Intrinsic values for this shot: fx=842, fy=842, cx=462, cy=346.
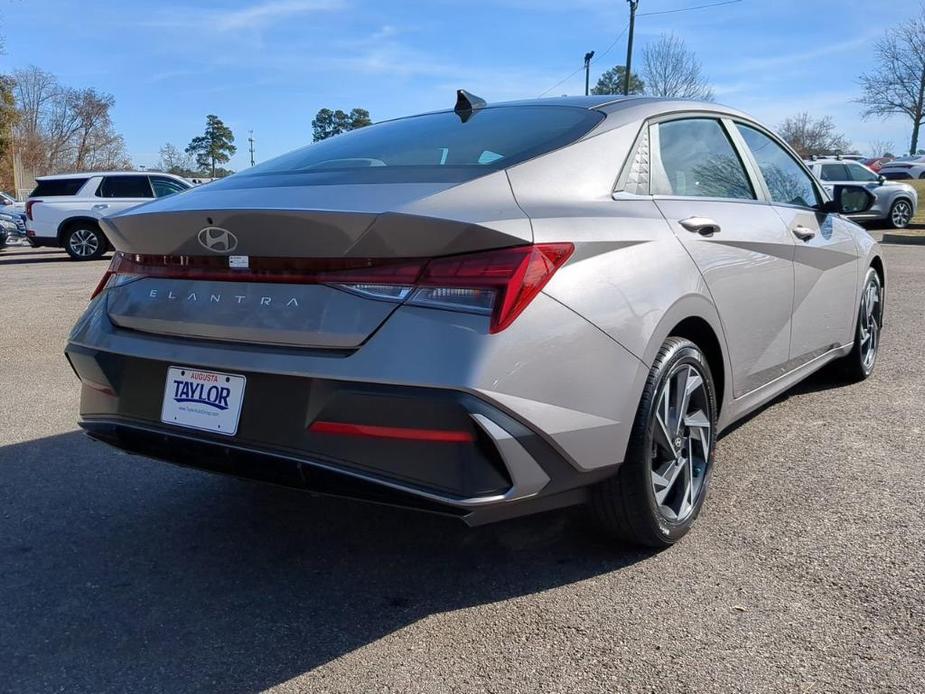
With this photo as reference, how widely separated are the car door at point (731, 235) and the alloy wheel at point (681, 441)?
33cm

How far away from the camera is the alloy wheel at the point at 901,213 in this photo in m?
20.0

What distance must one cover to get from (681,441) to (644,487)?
1.27ft

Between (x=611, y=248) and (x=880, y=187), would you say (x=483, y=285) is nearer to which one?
(x=611, y=248)

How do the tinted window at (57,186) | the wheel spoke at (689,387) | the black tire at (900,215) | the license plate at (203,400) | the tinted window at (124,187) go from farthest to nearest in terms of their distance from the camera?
the black tire at (900,215) < the tinted window at (124,187) < the tinted window at (57,186) < the wheel spoke at (689,387) < the license plate at (203,400)

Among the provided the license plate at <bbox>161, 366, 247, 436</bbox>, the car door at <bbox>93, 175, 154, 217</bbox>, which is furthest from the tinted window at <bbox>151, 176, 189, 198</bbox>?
the license plate at <bbox>161, 366, 247, 436</bbox>

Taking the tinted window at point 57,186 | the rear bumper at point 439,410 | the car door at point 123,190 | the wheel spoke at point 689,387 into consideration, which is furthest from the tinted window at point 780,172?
the tinted window at point 57,186

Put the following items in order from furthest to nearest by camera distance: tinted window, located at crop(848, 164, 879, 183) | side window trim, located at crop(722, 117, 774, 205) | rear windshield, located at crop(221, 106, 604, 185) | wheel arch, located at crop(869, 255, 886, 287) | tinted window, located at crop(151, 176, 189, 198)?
tinted window, located at crop(848, 164, 879, 183) < tinted window, located at crop(151, 176, 189, 198) < wheel arch, located at crop(869, 255, 886, 287) < side window trim, located at crop(722, 117, 774, 205) < rear windshield, located at crop(221, 106, 604, 185)

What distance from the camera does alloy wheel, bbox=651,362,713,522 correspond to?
2908mm

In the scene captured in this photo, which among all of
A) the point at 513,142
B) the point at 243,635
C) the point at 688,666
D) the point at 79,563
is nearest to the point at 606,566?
the point at 688,666

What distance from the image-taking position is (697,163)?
139 inches

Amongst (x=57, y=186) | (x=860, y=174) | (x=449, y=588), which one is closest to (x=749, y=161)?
(x=449, y=588)

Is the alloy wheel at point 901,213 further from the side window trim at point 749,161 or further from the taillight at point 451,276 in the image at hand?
the taillight at point 451,276

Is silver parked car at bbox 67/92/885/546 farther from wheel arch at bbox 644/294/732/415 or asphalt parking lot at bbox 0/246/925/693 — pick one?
asphalt parking lot at bbox 0/246/925/693

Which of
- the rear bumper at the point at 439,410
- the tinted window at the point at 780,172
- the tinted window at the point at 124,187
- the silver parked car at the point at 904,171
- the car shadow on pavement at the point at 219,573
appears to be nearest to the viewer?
the rear bumper at the point at 439,410
